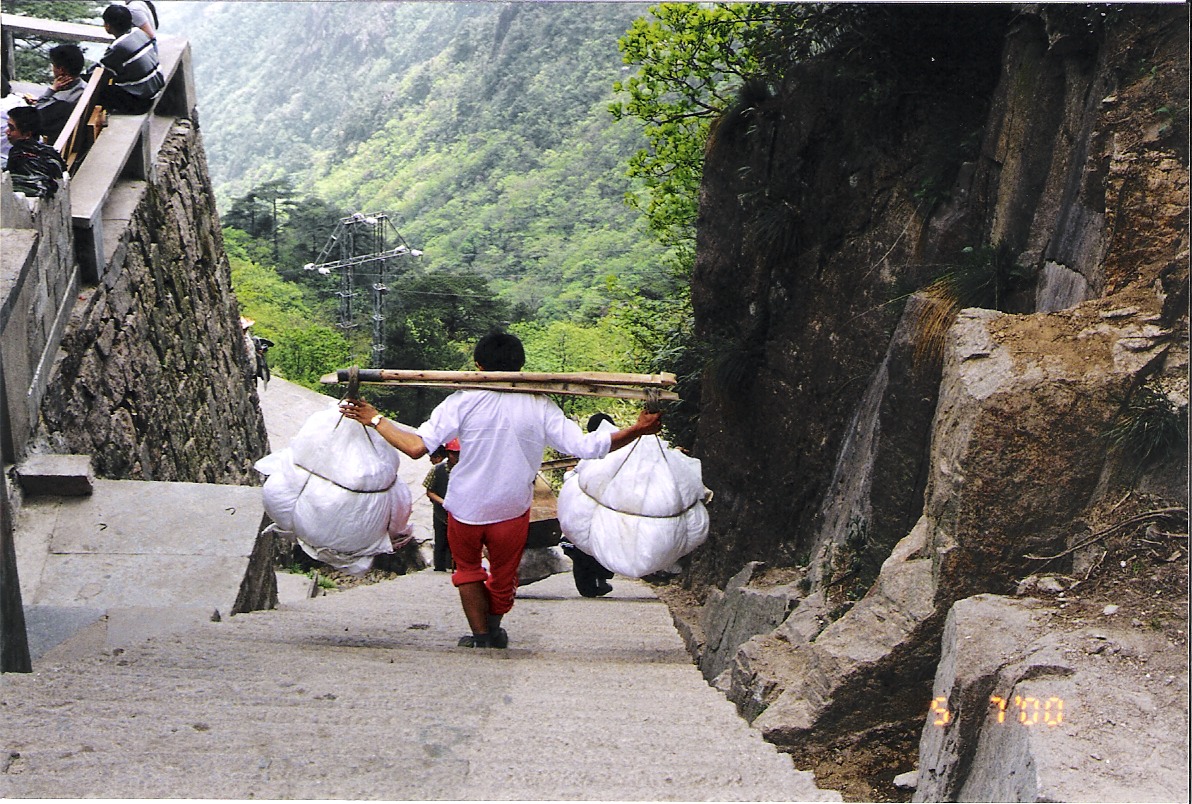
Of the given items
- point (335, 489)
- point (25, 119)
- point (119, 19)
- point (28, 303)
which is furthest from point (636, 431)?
point (119, 19)

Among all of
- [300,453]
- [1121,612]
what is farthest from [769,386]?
[1121,612]

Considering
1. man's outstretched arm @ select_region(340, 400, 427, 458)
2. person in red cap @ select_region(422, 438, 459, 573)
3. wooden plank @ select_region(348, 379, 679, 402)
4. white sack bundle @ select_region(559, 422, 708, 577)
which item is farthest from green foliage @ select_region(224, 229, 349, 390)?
wooden plank @ select_region(348, 379, 679, 402)

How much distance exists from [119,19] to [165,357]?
2766 millimetres

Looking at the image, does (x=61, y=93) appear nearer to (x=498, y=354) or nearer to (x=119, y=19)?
(x=119, y=19)

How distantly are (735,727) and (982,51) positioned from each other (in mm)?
5640

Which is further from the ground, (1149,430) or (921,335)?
(1149,430)

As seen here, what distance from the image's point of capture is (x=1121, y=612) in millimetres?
3785

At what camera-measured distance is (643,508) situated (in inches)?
219

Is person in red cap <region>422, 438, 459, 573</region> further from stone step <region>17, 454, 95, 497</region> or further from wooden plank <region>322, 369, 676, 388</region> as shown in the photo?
stone step <region>17, 454, 95, 497</region>

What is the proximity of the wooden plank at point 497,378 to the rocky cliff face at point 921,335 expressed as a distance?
1.24 metres

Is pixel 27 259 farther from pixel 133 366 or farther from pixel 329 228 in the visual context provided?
pixel 329 228

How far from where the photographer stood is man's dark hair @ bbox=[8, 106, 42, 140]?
7.41 meters

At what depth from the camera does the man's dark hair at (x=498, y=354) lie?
206 inches

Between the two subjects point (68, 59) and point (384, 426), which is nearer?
point (384, 426)
